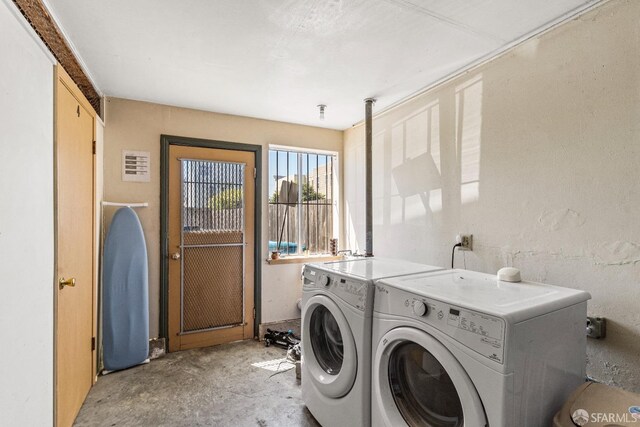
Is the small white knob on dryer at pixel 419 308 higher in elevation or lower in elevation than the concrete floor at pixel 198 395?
higher

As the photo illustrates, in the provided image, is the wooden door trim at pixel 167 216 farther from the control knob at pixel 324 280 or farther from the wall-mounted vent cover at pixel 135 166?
the control knob at pixel 324 280

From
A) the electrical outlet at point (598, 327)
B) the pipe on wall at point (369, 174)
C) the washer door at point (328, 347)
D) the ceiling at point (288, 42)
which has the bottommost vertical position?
the washer door at point (328, 347)

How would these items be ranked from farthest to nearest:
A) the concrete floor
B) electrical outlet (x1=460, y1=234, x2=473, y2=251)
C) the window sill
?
the window sill, electrical outlet (x1=460, y1=234, x2=473, y2=251), the concrete floor

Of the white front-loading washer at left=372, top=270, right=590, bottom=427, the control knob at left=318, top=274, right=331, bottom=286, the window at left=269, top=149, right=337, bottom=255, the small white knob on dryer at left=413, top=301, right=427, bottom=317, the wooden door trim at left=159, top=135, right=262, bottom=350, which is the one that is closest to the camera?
the white front-loading washer at left=372, top=270, right=590, bottom=427

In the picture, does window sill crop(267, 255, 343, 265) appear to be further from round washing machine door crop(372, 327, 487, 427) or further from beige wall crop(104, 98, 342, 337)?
round washing machine door crop(372, 327, 487, 427)

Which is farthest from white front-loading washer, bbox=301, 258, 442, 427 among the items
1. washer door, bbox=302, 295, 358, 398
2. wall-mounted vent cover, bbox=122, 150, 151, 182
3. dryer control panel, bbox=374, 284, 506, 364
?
wall-mounted vent cover, bbox=122, 150, 151, 182

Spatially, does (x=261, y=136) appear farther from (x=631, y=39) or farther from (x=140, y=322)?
(x=631, y=39)

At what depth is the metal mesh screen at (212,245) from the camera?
302 cm

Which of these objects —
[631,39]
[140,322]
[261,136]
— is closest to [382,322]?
[631,39]

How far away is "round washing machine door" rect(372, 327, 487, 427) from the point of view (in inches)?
42.6

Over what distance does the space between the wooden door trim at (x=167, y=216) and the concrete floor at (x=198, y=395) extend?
46 cm

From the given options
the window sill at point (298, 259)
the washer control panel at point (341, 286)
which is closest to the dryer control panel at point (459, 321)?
the washer control panel at point (341, 286)

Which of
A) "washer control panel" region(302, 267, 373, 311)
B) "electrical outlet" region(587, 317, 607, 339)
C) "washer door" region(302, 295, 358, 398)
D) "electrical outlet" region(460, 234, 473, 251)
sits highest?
"electrical outlet" region(460, 234, 473, 251)

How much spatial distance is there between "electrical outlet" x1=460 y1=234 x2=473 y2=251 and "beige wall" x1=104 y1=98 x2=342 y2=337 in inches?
72.8
